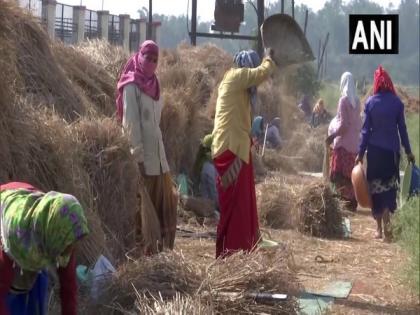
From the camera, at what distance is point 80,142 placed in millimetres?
5820

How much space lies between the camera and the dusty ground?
6109 mm

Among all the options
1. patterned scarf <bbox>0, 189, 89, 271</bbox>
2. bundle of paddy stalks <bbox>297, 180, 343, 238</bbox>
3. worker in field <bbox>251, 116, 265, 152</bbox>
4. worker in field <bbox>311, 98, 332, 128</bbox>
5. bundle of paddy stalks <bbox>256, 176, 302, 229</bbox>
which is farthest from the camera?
worker in field <bbox>311, 98, 332, 128</bbox>

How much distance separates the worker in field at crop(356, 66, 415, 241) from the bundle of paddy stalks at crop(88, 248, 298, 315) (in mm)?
3651

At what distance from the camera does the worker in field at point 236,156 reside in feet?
20.9

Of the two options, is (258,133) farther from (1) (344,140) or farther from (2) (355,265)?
(2) (355,265)

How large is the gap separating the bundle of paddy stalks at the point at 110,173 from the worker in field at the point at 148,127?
252 mm

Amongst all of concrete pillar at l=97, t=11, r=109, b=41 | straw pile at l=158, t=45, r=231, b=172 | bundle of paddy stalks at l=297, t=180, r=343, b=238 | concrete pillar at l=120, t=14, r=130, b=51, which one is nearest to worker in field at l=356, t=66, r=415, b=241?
bundle of paddy stalks at l=297, t=180, r=343, b=238

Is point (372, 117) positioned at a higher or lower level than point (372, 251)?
higher

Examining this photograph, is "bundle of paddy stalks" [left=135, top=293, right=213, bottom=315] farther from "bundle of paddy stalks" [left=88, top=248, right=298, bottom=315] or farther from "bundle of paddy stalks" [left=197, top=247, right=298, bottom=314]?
"bundle of paddy stalks" [left=197, top=247, right=298, bottom=314]

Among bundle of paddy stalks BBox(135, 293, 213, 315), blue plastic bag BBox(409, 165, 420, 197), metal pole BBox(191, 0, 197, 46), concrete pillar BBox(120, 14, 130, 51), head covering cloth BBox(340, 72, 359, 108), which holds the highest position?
concrete pillar BBox(120, 14, 130, 51)

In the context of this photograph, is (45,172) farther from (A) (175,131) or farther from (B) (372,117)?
(A) (175,131)

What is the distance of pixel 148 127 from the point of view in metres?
6.45

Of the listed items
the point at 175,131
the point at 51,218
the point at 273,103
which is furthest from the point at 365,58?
the point at 51,218

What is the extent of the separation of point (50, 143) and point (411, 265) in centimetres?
259
